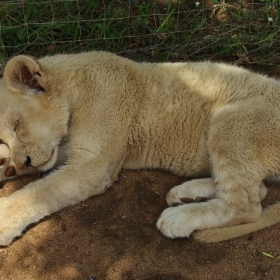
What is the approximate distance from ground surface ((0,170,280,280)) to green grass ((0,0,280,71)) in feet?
6.87

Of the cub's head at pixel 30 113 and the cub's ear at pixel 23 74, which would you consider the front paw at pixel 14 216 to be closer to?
the cub's head at pixel 30 113

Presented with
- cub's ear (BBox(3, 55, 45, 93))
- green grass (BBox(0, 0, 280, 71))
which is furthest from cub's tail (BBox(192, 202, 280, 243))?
green grass (BBox(0, 0, 280, 71))

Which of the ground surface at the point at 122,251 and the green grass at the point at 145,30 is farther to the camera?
the green grass at the point at 145,30

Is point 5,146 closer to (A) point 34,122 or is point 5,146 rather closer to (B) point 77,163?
(A) point 34,122

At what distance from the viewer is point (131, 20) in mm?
5203

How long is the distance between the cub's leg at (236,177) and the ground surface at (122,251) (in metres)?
0.14

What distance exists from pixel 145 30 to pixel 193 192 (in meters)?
2.33

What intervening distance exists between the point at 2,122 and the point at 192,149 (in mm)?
1509

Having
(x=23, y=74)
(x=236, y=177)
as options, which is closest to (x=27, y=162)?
(x=23, y=74)

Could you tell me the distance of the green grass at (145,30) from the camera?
5.02 m

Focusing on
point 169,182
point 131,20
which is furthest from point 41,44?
point 169,182

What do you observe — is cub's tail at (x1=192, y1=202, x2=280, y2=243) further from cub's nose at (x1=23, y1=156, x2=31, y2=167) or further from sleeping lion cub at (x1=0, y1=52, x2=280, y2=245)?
cub's nose at (x1=23, y1=156, x2=31, y2=167)

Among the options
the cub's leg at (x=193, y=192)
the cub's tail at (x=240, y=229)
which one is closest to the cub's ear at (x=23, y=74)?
the cub's leg at (x=193, y=192)

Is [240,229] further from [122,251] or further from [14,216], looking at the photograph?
[14,216]
